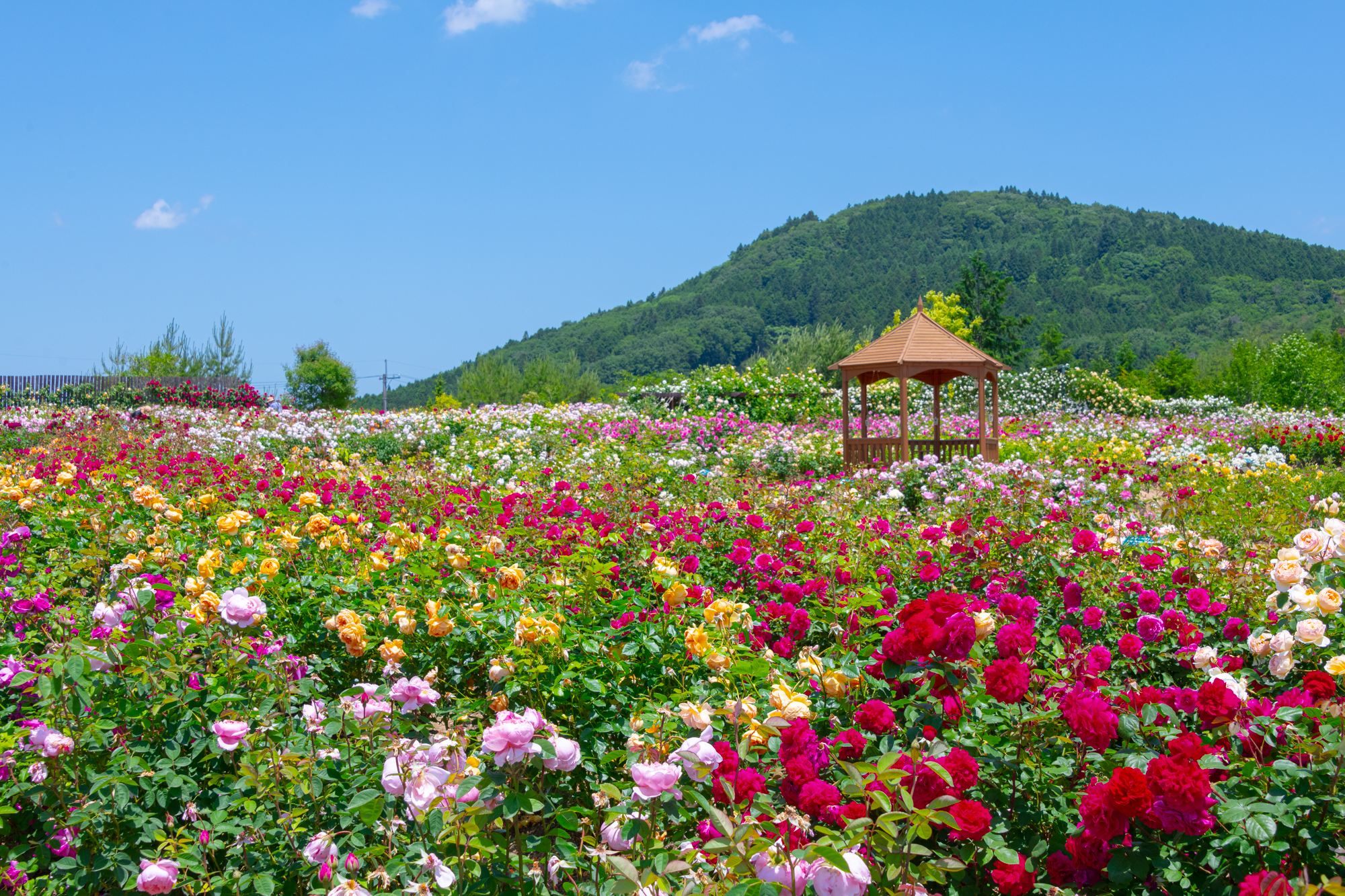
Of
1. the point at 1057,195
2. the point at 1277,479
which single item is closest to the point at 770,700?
the point at 1277,479

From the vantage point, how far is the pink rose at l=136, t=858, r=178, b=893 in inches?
62.8

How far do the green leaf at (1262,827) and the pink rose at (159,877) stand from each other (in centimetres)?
202

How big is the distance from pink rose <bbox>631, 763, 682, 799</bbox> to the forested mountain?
5550 cm

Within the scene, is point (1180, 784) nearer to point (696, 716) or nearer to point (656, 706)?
point (696, 716)

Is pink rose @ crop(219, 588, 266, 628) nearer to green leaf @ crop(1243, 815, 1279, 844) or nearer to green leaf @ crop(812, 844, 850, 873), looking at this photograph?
green leaf @ crop(812, 844, 850, 873)

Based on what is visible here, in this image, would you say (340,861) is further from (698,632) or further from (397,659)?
(698,632)

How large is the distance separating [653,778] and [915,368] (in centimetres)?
993

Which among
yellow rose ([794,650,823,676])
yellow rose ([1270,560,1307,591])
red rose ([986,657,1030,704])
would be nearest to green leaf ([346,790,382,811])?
yellow rose ([794,650,823,676])

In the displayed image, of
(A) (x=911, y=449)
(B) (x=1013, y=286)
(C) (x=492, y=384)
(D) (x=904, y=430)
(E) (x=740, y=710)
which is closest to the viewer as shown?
(E) (x=740, y=710)

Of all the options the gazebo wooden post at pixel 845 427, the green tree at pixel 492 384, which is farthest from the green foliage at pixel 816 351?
the green tree at pixel 492 384

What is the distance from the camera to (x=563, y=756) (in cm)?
147

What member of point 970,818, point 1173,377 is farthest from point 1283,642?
point 1173,377

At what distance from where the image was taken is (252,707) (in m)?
2.07

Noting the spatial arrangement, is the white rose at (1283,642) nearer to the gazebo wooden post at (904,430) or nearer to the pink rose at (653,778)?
the pink rose at (653,778)
